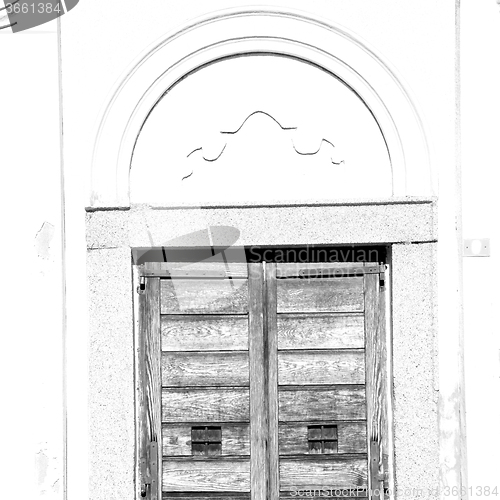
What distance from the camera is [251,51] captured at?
5.02m

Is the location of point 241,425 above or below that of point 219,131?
below

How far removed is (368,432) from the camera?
5.12 meters

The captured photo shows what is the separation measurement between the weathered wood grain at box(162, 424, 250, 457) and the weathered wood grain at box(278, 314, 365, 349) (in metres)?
0.56

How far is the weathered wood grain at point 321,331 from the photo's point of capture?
16.8 ft

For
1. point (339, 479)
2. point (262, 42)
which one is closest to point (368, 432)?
point (339, 479)

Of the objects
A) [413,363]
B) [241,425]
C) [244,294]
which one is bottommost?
[241,425]

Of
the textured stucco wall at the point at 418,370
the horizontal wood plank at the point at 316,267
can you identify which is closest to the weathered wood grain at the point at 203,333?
the horizontal wood plank at the point at 316,267

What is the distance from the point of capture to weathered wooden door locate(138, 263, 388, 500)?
16.8 feet

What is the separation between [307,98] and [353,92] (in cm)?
27

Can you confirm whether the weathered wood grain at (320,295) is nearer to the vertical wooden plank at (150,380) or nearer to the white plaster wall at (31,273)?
the vertical wooden plank at (150,380)

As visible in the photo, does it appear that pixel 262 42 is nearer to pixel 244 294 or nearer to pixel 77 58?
pixel 77 58

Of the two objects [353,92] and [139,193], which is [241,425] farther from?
[353,92]

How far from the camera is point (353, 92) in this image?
5.04 m

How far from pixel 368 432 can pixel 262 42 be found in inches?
93.2
